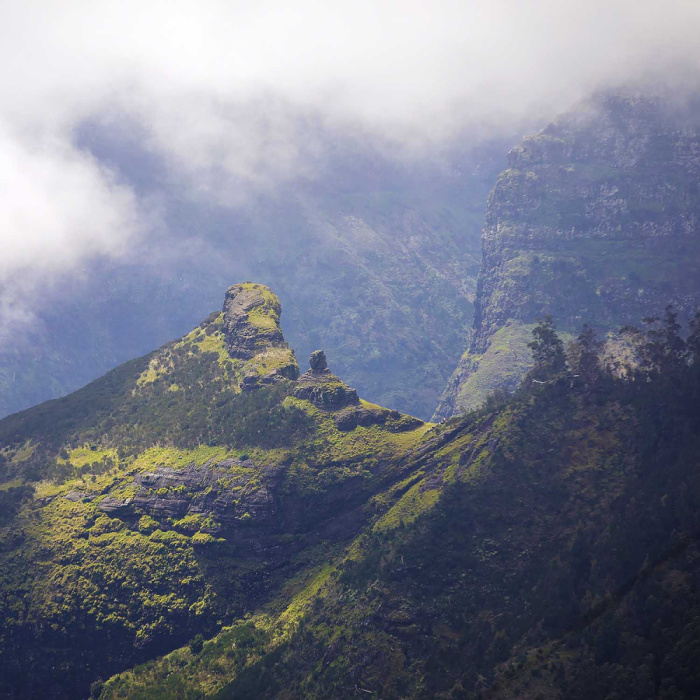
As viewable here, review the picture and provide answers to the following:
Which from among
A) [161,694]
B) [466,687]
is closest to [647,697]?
[466,687]

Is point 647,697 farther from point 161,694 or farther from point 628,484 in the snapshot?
point 161,694

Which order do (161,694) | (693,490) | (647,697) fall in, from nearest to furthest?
(647,697)
(693,490)
(161,694)

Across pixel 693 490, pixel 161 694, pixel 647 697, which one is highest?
pixel 161 694

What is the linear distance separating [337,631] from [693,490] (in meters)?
81.1

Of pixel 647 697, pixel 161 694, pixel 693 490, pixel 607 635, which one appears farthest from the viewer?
pixel 161 694

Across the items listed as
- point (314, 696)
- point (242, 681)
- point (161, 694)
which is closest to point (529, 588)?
point (314, 696)

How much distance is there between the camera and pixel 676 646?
152000 millimetres

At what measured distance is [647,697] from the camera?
148125 mm

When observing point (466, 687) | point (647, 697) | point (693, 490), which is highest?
point (693, 490)

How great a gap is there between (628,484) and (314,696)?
82035mm

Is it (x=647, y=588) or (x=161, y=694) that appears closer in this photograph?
(x=647, y=588)

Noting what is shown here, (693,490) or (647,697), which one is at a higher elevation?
(693,490)

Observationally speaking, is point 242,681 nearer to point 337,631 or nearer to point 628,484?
point 337,631

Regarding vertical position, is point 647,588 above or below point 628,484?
below
